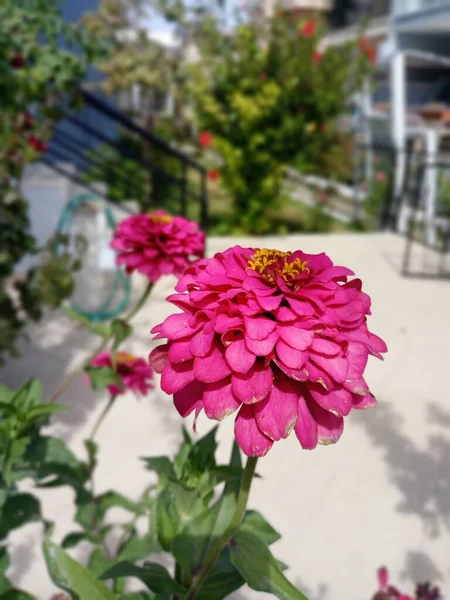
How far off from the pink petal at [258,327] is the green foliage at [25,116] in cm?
191

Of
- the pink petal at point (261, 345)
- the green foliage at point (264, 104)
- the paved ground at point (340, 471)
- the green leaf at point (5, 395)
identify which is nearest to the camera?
the pink petal at point (261, 345)

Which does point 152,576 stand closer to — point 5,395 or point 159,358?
point 159,358

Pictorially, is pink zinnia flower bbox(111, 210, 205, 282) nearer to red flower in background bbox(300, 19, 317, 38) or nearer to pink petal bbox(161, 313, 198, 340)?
pink petal bbox(161, 313, 198, 340)

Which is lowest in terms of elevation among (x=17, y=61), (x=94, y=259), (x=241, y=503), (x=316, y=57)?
(x=94, y=259)

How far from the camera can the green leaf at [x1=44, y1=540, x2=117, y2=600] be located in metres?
0.82

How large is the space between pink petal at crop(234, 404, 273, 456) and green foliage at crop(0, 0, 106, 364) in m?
1.89

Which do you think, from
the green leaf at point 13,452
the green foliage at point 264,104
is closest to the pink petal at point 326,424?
the green leaf at point 13,452

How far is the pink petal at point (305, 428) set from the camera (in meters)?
→ 0.64

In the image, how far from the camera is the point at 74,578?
83 centimetres

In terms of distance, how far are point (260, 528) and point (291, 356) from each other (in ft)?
1.38

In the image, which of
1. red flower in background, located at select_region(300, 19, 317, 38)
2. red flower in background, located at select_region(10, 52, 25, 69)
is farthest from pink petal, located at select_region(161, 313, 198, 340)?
red flower in background, located at select_region(300, 19, 317, 38)

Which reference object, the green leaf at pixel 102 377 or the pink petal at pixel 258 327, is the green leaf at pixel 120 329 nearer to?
the green leaf at pixel 102 377

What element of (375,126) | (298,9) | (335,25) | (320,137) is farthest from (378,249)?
(335,25)

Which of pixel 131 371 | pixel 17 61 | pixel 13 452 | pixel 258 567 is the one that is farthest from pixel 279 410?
pixel 17 61
